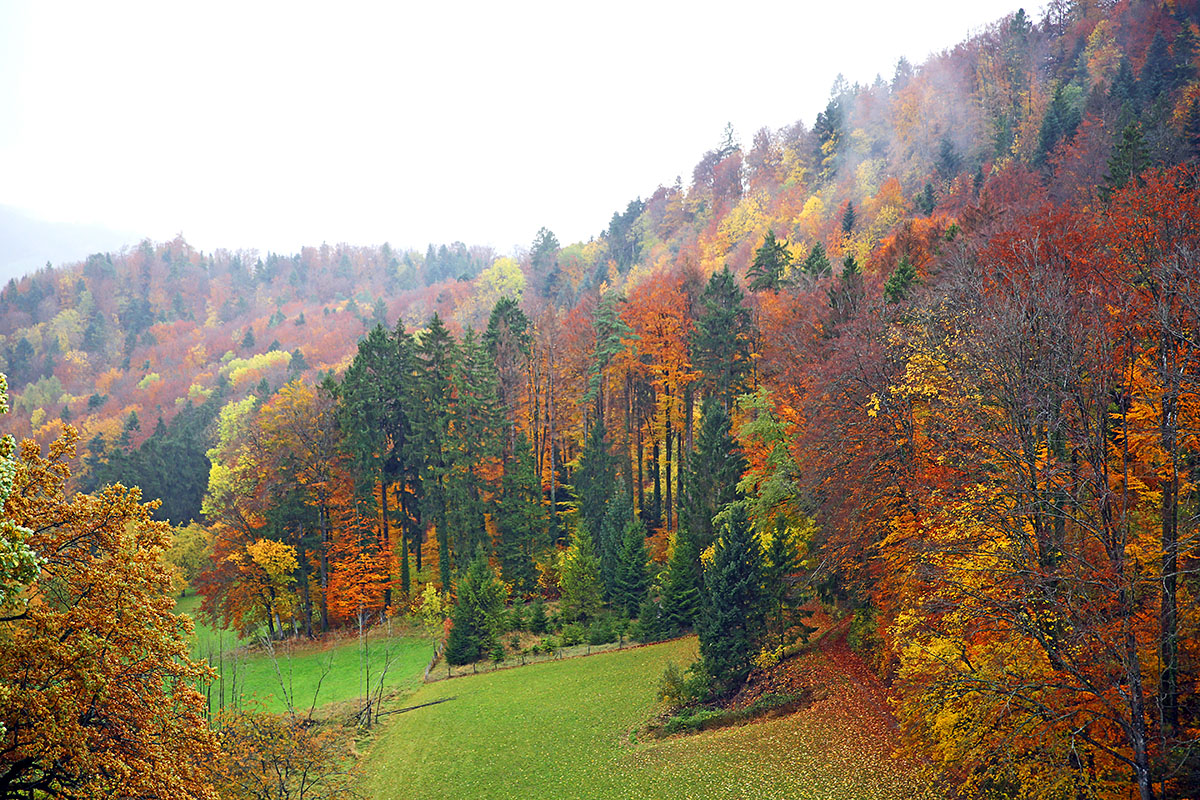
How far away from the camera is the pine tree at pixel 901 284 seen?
2714 centimetres

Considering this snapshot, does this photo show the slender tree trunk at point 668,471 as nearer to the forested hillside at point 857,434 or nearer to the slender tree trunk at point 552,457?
the forested hillside at point 857,434

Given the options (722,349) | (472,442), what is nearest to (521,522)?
(472,442)

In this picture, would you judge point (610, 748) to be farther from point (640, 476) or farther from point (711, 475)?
point (640, 476)

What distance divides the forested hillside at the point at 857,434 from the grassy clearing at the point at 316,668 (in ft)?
7.10

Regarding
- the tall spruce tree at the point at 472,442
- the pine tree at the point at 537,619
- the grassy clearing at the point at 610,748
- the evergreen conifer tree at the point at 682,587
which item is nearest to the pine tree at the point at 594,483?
the tall spruce tree at the point at 472,442

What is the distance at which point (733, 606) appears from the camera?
73.8ft

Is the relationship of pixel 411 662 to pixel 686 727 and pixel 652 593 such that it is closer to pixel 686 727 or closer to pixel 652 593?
pixel 652 593

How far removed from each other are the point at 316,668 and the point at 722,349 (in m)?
27.5

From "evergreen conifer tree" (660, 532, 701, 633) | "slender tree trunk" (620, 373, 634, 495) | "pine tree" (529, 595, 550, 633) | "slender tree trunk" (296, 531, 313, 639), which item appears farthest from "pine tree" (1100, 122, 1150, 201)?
"slender tree trunk" (296, 531, 313, 639)

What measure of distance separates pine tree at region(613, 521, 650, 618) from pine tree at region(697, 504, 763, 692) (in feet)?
33.9

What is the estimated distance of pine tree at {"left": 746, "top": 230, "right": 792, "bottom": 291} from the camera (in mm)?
42706

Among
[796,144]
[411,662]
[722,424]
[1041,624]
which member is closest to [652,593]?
[722,424]

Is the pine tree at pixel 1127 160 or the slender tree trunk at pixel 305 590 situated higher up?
the pine tree at pixel 1127 160

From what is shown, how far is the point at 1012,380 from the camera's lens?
530 inches
